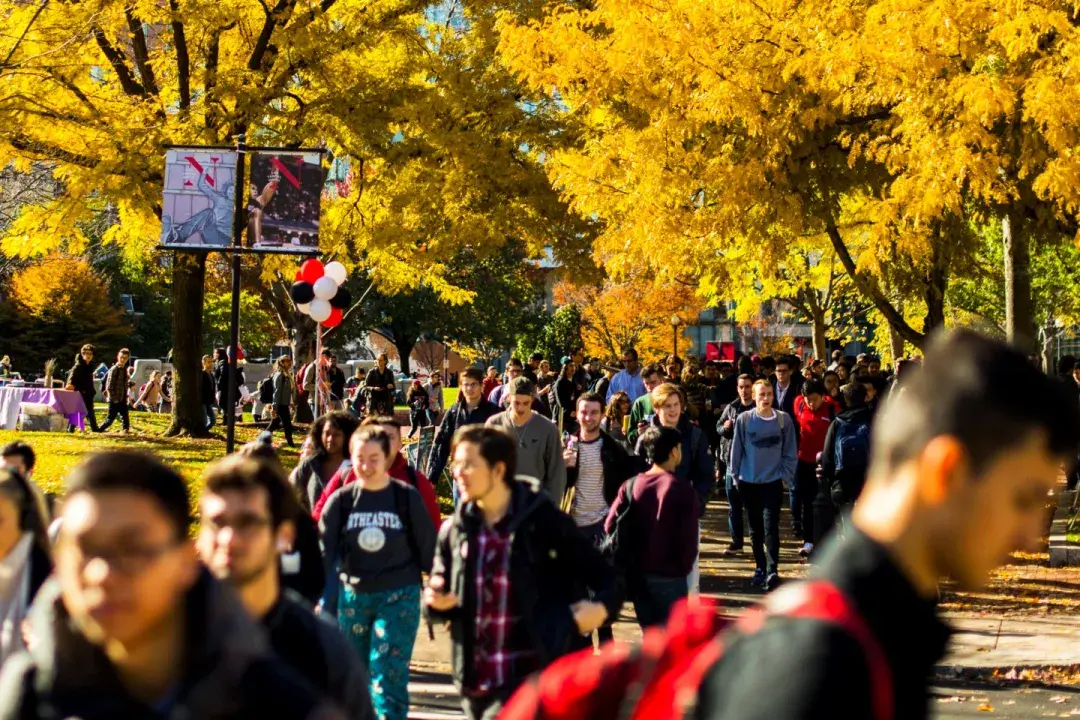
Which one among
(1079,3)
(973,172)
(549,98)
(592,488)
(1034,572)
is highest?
(549,98)

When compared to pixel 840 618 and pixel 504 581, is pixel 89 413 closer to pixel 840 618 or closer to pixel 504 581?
pixel 504 581

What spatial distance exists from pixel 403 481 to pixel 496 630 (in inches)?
86.2

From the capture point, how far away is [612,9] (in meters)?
14.2

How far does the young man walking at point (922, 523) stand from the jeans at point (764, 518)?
430 inches

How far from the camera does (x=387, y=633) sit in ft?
23.7

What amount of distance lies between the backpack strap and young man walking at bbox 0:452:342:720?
0.74 meters

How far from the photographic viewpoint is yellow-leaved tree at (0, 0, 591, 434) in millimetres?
19359

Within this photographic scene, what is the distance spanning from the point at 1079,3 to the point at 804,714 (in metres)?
10.6

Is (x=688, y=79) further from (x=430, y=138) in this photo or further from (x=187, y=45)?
(x=187, y=45)

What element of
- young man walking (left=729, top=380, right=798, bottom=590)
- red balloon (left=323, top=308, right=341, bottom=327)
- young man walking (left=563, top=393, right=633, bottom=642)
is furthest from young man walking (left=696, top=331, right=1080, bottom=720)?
red balloon (left=323, top=308, right=341, bottom=327)

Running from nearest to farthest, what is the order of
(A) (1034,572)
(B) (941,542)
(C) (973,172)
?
(B) (941,542) → (C) (973,172) → (A) (1034,572)

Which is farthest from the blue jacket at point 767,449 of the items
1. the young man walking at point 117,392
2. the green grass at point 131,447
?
the young man walking at point 117,392

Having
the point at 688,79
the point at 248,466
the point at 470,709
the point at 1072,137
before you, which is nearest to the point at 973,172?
the point at 1072,137

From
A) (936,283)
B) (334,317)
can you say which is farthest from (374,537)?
(334,317)
